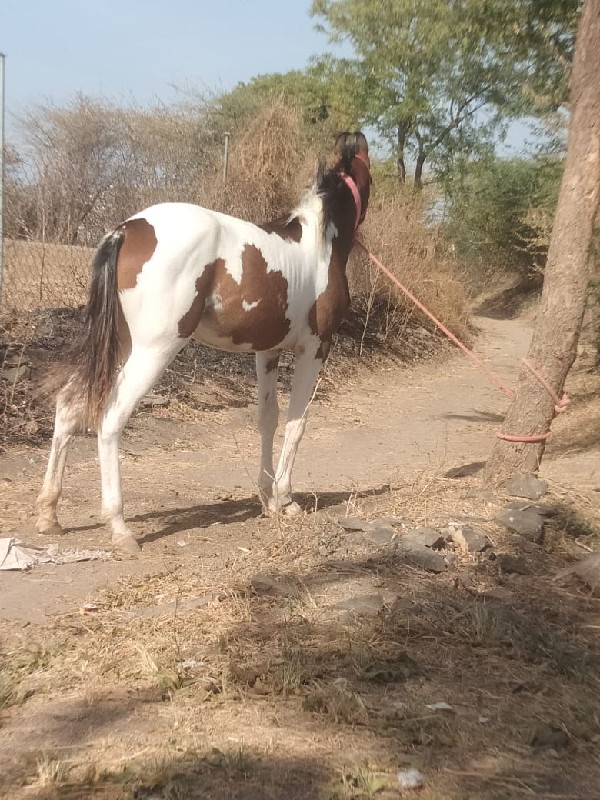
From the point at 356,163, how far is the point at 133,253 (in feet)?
7.13

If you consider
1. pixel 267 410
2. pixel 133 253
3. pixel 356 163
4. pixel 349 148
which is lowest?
pixel 267 410

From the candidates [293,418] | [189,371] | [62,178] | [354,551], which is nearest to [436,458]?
[293,418]

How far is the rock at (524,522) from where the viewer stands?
4.91 meters

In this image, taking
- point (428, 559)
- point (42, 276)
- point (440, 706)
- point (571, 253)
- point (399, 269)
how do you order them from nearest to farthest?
point (440, 706), point (428, 559), point (571, 253), point (42, 276), point (399, 269)

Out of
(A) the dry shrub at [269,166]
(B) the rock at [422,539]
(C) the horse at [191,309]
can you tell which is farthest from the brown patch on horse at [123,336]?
(A) the dry shrub at [269,166]

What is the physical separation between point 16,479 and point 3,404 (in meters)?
1.42

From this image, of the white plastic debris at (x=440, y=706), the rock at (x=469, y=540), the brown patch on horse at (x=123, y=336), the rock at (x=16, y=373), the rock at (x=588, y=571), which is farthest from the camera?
the rock at (x=16, y=373)

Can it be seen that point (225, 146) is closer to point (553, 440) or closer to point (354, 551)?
point (553, 440)

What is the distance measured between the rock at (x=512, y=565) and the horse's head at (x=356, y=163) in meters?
2.99

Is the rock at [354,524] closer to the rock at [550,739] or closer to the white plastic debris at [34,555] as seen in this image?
the white plastic debris at [34,555]

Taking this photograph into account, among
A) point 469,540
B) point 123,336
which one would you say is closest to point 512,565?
point 469,540

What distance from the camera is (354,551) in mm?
4543

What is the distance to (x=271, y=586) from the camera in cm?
407

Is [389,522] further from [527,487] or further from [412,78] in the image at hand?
[412,78]
